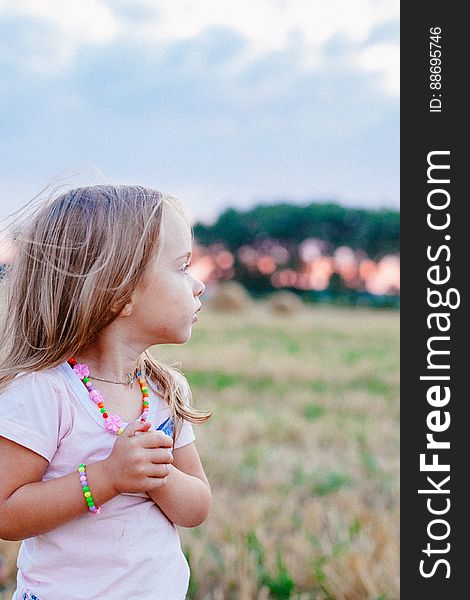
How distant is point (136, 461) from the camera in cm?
159

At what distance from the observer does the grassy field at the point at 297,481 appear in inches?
106

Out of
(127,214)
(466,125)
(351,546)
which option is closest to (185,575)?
(127,214)

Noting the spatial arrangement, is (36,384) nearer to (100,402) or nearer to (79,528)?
(100,402)

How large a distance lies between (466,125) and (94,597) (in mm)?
2056

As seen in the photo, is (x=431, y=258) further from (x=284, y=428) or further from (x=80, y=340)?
(x=284, y=428)

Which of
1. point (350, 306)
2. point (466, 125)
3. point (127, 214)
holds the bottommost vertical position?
point (350, 306)

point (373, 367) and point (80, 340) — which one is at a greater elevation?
point (80, 340)

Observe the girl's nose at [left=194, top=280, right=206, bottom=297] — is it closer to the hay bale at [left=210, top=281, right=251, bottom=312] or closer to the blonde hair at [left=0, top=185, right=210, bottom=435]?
the blonde hair at [left=0, top=185, right=210, bottom=435]

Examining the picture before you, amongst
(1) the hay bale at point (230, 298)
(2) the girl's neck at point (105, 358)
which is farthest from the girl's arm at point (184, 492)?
(1) the hay bale at point (230, 298)

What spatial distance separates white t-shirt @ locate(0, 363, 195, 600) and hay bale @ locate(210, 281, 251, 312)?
19.7 meters

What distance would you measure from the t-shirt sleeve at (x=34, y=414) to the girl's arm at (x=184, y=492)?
0.24m

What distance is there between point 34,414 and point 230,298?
2035 centimetres

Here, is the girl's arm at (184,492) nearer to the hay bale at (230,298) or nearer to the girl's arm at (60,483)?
the girl's arm at (60,483)

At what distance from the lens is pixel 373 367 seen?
848 cm
